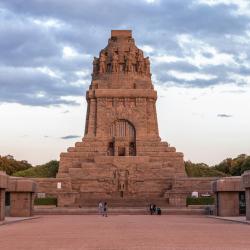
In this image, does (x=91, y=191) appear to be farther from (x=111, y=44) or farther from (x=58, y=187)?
(x=111, y=44)

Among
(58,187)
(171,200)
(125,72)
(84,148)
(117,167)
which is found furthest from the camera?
(125,72)

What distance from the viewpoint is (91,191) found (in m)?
62.9

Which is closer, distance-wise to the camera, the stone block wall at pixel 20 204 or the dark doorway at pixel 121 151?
the stone block wall at pixel 20 204

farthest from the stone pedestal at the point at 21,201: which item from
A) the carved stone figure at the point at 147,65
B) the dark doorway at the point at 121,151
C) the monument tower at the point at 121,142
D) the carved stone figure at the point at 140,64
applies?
the carved stone figure at the point at 147,65

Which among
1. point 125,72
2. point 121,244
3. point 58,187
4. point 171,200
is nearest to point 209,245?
point 121,244

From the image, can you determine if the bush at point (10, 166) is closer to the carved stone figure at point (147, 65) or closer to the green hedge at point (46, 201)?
the carved stone figure at point (147, 65)

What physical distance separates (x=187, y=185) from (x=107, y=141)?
43.2 feet

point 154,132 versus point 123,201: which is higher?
point 154,132

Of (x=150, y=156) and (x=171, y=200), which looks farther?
(x=150, y=156)

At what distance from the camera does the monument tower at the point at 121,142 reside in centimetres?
6322

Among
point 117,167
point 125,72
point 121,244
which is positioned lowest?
point 121,244

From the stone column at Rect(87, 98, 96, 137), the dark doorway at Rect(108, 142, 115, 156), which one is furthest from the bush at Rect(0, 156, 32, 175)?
the dark doorway at Rect(108, 142, 115, 156)

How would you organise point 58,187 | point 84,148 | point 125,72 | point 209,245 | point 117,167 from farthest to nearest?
point 125,72 → point 84,148 → point 117,167 → point 58,187 → point 209,245

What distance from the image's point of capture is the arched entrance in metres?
70.9
